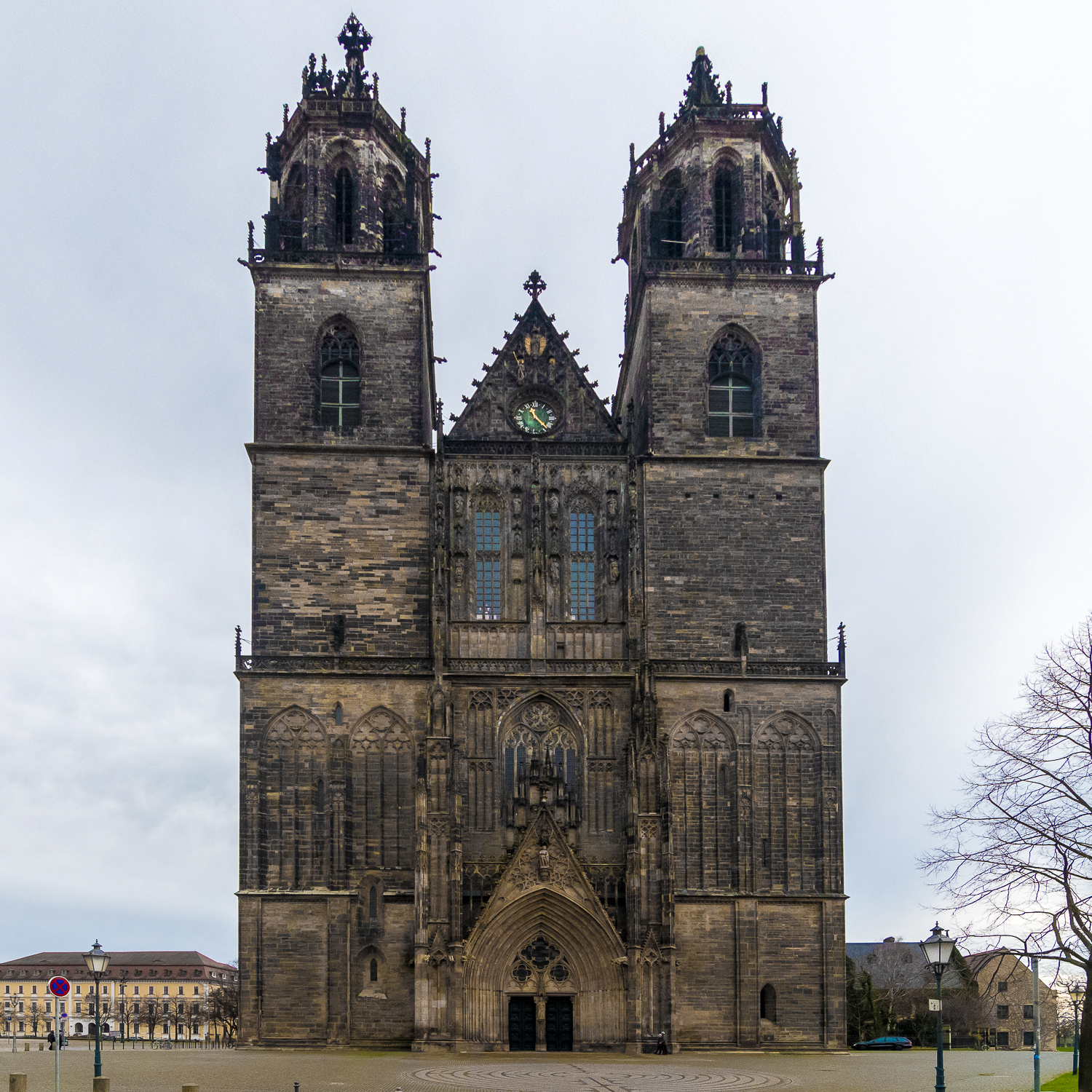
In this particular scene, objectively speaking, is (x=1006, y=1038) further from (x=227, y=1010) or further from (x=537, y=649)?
(x=537, y=649)

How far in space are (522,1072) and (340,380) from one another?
2096cm

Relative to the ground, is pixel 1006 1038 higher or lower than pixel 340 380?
lower

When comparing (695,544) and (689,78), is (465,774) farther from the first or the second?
(689,78)

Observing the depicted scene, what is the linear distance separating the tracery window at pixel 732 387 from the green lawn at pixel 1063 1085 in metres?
20.4

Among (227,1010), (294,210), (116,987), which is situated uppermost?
(294,210)

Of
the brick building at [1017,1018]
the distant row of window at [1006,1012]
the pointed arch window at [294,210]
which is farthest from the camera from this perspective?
the distant row of window at [1006,1012]

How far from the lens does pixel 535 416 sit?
42.2 m

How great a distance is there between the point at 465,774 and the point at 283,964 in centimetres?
675

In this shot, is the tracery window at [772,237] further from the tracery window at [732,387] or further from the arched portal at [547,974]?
the arched portal at [547,974]

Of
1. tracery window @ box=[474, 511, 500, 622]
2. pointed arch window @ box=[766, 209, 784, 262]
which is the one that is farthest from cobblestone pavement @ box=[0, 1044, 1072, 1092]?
pointed arch window @ box=[766, 209, 784, 262]

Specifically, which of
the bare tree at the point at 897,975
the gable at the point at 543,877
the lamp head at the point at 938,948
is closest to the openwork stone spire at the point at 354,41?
the gable at the point at 543,877

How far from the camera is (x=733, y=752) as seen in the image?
39.1m

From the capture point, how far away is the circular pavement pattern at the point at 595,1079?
79.3ft

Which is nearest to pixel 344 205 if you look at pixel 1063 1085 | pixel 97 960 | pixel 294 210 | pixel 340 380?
pixel 294 210
